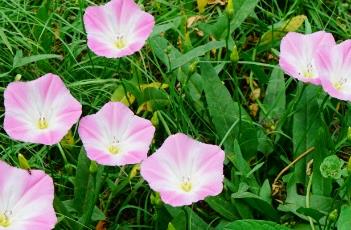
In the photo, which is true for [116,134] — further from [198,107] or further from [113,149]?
[198,107]

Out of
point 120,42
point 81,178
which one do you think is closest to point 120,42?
point 120,42

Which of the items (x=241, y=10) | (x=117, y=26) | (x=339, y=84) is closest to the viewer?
(x=339, y=84)

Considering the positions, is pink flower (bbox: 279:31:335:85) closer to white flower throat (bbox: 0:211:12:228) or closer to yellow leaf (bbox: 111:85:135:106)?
yellow leaf (bbox: 111:85:135:106)

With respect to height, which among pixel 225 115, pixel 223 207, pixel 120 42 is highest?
pixel 120 42

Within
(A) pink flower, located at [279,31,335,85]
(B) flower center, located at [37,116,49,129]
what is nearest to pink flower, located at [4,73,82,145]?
→ (B) flower center, located at [37,116,49,129]

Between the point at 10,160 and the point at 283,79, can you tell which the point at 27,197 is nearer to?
the point at 10,160

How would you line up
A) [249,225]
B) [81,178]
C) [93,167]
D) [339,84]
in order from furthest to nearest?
1. [339,84]
2. [81,178]
3. [93,167]
4. [249,225]
